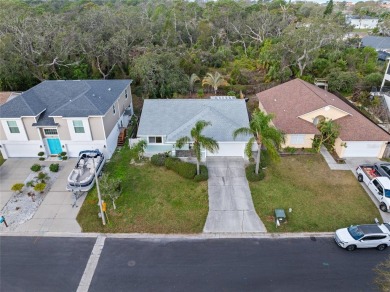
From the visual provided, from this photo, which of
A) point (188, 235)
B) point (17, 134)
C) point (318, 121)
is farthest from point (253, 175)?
point (17, 134)

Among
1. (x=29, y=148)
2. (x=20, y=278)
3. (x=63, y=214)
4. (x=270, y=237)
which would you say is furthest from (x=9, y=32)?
(x=270, y=237)

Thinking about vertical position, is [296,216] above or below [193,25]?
below

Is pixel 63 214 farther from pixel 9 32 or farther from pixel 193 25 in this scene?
pixel 193 25

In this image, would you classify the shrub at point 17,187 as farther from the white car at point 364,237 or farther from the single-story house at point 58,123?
the white car at point 364,237

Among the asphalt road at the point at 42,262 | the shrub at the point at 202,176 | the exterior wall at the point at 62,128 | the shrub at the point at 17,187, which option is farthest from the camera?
the exterior wall at the point at 62,128

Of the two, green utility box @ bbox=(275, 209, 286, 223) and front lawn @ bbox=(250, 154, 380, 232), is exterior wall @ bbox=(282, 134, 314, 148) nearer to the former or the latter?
front lawn @ bbox=(250, 154, 380, 232)

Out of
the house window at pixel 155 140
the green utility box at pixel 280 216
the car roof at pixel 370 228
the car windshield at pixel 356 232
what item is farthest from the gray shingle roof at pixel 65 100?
the car roof at pixel 370 228
